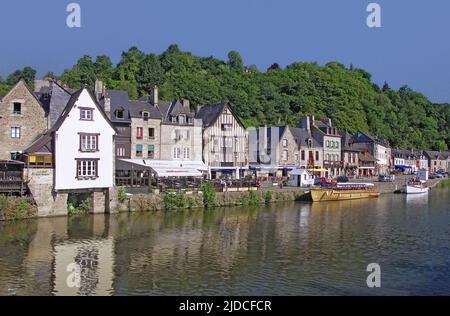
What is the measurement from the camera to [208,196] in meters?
42.8

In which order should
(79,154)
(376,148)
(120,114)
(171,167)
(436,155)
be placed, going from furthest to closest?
(436,155) → (376,148) → (120,114) → (171,167) → (79,154)

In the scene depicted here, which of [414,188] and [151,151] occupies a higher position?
[151,151]

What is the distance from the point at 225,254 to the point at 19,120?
21265 mm

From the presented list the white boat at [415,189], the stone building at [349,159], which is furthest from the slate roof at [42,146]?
the stone building at [349,159]

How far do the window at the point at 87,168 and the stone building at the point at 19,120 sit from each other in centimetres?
435

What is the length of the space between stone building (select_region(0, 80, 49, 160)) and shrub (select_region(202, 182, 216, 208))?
43.2ft

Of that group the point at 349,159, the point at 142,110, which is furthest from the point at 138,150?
the point at 349,159

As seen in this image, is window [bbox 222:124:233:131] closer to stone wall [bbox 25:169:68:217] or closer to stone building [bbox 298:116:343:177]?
stone building [bbox 298:116:343:177]

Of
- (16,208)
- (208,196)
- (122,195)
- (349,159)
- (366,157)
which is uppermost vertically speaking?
(366,157)

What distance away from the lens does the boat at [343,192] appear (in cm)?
5099

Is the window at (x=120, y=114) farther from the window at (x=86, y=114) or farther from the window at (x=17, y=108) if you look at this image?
the window at (x=17, y=108)

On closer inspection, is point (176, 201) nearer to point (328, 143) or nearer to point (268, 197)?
point (268, 197)

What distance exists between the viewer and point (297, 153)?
225 ft

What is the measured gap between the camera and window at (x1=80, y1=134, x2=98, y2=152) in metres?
36.8
